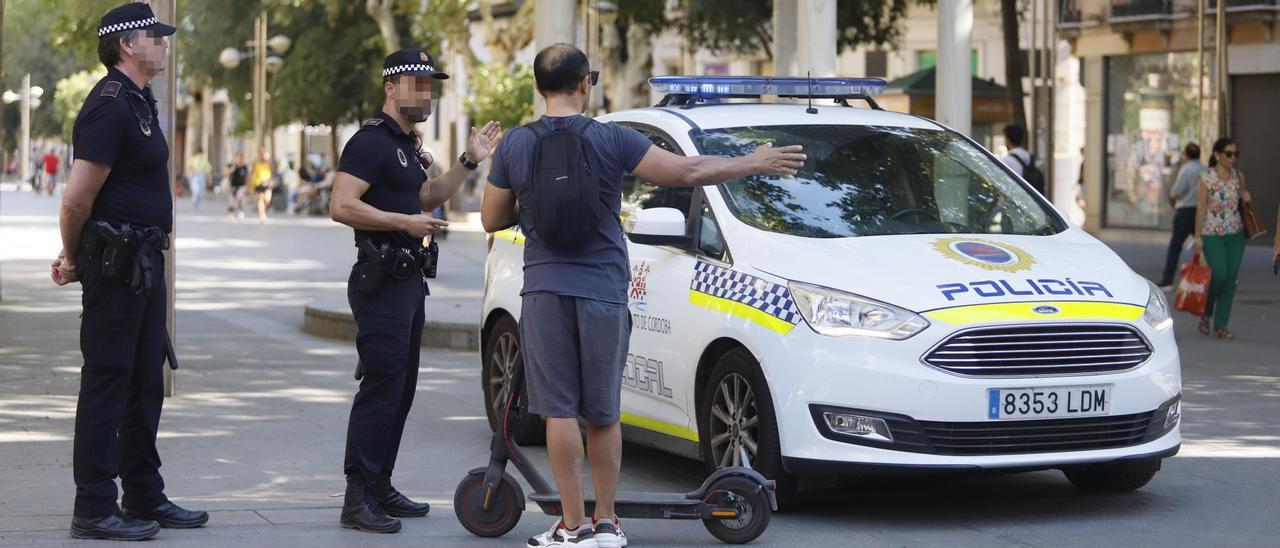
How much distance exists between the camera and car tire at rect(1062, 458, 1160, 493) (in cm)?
809

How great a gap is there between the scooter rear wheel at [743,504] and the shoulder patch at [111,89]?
2.46 meters

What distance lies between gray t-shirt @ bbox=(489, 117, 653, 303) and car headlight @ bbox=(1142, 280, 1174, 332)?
2308 mm

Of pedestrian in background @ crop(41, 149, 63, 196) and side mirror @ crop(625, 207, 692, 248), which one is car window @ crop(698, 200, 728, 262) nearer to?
side mirror @ crop(625, 207, 692, 248)

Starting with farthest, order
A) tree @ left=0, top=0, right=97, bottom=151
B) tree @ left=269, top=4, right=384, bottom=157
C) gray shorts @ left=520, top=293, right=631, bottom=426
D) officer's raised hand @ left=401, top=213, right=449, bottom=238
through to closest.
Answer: tree @ left=0, top=0, right=97, bottom=151
tree @ left=269, top=4, right=384, bottom=157
officer's raised hand @ left=401, top=213, right=449, bottom=238
gray shorts @ left=520, top=293, right=631, bottom=426

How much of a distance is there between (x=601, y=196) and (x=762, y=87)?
2.56m

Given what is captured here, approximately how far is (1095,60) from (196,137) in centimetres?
6938

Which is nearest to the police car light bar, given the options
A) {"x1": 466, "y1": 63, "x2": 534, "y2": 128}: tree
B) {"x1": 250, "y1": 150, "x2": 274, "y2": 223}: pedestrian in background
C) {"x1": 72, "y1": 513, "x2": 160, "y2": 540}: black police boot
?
{"x1": 72, "y1": 513, "x2": 160, "y2": 540}: black police boot

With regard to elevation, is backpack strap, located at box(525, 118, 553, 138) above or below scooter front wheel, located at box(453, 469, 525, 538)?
above

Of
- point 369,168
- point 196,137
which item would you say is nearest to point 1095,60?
point 369,168

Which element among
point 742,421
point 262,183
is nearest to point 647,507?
point 742,421

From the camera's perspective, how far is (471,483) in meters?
7.17

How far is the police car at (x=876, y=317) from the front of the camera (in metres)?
7.29

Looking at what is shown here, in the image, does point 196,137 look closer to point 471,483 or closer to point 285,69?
point 285,69

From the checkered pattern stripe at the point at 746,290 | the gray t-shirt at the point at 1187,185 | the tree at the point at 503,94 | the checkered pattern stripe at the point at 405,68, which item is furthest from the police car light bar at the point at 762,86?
the tree at the point at 503,94
